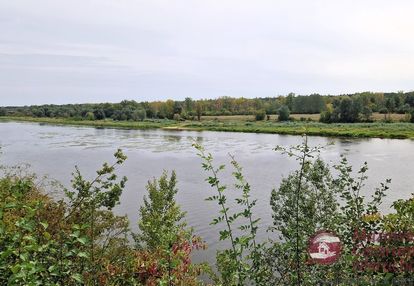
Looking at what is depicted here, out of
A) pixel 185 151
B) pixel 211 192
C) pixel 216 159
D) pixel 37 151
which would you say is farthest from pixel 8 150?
pixel 211 192

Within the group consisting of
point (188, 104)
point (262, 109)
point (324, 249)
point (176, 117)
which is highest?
point (188, 104)

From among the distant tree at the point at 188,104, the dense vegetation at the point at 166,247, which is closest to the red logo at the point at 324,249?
the dense vegetation at the point at 166,247

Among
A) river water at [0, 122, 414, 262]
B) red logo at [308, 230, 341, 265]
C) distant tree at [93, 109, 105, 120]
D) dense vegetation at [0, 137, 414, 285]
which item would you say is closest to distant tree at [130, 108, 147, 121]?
distant tree at [93, 109, 105, 120]

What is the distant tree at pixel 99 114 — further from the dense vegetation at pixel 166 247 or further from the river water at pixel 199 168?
the dense vegetation at pixel 166 247

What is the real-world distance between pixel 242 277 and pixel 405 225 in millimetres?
2048

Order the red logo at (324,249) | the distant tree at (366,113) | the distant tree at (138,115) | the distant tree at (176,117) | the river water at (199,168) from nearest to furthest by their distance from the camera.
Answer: the red logo at (324,249) < the river water at (199,168) < the distant tree at (366,113) < the distant tree at (176,117) < the distant tree at (138,115)

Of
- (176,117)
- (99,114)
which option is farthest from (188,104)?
(99,114)

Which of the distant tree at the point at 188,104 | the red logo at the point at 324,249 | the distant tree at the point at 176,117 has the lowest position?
the distant tree at the point at 176,117

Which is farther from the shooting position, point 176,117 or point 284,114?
point 176,117

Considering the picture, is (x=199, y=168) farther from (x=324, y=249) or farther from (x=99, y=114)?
(x=99, y=114)

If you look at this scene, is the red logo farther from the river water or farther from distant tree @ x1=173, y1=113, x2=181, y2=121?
distant tree @ x1=173, y1=113, x2=181, y2=121

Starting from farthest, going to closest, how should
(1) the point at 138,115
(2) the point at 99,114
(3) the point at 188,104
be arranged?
(3) the point at 188,104 → (2) the point at 99,114 → (1) the point at 138,115

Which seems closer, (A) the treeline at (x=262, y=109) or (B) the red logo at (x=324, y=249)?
(B) the red logo at (x=324, y=249)

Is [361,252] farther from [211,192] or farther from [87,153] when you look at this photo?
[87,153]
